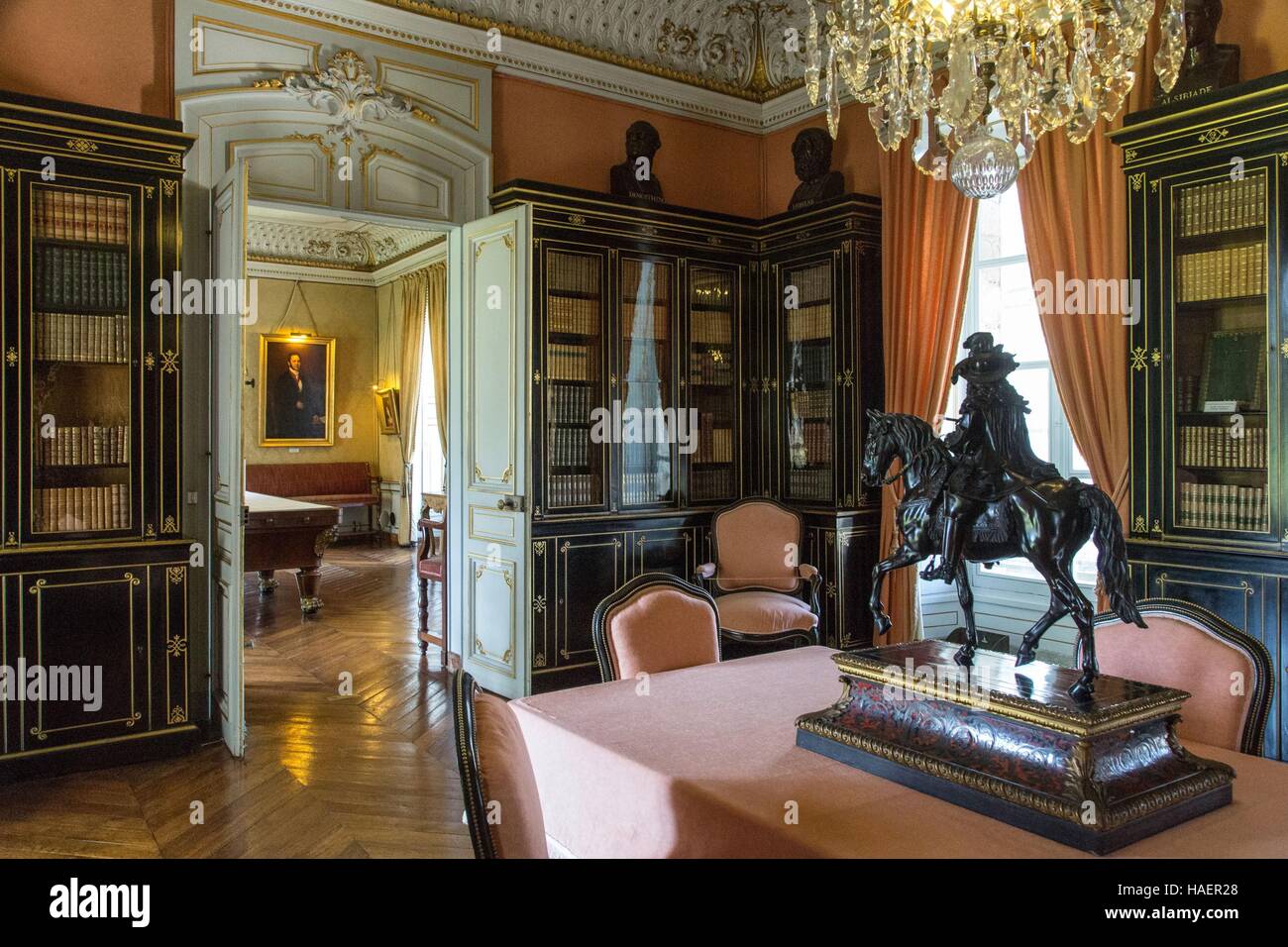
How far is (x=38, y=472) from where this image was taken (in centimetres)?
375

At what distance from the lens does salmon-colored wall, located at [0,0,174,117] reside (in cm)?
382

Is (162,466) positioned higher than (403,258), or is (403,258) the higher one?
(403,258)

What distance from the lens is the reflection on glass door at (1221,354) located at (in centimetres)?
329

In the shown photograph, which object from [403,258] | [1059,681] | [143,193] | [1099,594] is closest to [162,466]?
[143,193]

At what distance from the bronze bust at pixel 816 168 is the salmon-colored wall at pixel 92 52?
3.23 m

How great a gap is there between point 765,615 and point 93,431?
120 inches

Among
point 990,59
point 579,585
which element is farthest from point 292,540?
point 990,59

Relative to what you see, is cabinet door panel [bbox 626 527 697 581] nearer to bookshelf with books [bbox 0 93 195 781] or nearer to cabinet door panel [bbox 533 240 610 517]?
cabinet door panel [bbox 533 240 610 517]

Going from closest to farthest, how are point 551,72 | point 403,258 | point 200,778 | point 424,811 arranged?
point 424,811
point 200,778
point 551,72
point 403,258

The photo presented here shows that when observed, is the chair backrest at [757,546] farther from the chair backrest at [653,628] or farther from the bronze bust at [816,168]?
the chair backrest at [653,628]

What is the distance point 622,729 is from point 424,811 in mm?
1697

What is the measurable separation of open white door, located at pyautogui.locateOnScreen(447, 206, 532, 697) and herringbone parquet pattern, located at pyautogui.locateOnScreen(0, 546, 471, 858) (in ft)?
1.36

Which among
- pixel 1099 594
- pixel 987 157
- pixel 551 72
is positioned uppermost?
pixel 551 72

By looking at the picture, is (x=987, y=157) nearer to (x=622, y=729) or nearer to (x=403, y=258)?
(x=622, y=729)
